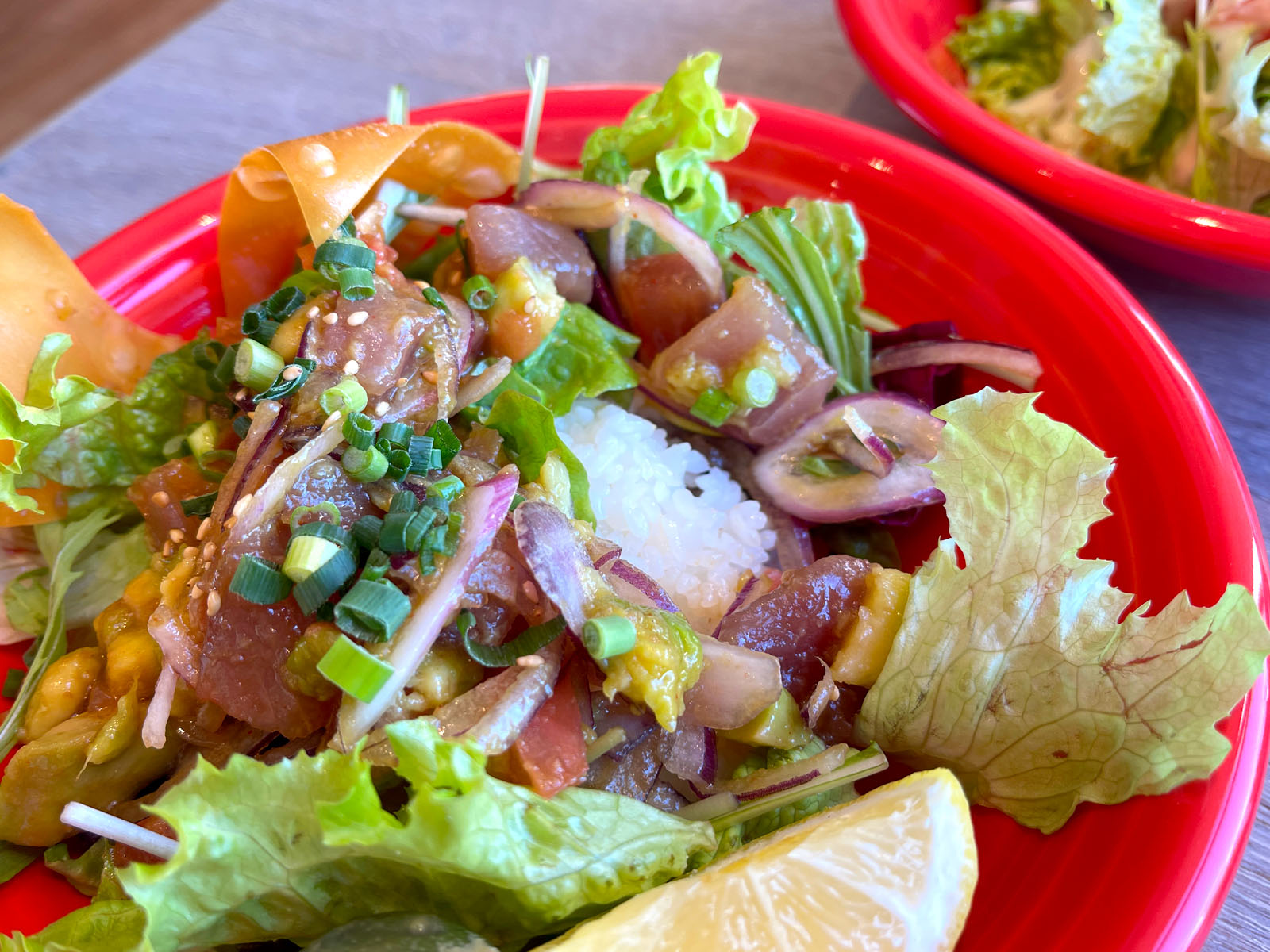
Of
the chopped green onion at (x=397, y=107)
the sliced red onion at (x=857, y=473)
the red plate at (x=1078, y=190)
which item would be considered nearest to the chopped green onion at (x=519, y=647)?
the sliced red onion at (x=857, y=473)

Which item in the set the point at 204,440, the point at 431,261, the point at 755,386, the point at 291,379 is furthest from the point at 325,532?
the point at 431,261

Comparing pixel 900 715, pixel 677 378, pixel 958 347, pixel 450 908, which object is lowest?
pixel 450 908

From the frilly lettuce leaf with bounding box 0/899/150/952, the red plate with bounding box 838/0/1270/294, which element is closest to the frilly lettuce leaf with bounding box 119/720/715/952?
the frilly lettuce leaf with bounding box 0/899/150/952

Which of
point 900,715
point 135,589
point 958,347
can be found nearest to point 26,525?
point 135,589

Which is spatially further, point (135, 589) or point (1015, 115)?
point (1015, 115)

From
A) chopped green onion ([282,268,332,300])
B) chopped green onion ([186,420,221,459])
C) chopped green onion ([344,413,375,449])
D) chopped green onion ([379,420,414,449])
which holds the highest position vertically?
chopped green onion ([282,268,332,300])

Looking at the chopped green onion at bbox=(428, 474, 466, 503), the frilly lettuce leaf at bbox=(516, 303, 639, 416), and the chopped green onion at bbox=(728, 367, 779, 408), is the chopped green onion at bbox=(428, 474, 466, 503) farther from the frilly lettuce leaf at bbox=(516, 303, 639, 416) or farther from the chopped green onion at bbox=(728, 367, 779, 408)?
the chopped green onion at bbox=(728, 367, 779, 408)

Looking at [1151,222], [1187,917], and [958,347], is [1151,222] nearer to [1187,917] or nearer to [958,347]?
[958,347]
